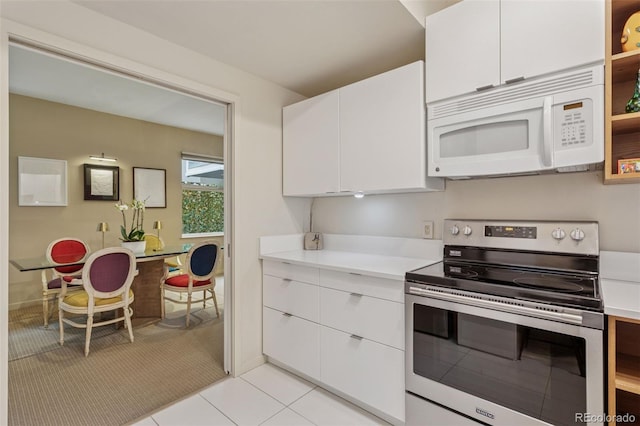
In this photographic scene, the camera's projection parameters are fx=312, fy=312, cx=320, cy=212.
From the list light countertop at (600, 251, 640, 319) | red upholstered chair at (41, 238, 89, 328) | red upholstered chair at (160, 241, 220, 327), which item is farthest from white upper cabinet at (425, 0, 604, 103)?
red upholstered chair at (41, 238, 89, 328)

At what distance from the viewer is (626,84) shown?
149 centimetres

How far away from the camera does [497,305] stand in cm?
133

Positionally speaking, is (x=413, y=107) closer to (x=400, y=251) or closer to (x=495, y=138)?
(x=495, y=138)

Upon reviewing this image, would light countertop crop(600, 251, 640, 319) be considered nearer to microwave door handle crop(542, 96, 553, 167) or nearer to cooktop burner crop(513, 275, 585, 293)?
cooktop burner crop(513, 275, 585, 293)

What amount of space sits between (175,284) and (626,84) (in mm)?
3819

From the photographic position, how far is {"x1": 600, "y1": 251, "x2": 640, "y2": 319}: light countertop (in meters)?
1.24

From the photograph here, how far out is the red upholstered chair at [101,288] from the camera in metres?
2.66

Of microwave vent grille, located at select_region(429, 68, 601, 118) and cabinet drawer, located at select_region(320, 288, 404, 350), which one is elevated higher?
microwave vent grille, located at select_region(429, 68, 601, 118)

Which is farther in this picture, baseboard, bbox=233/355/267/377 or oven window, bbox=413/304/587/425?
baseboard, bbox=233/355/267/377

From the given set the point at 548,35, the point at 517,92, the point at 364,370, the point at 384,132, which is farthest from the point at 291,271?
the point at 548,35

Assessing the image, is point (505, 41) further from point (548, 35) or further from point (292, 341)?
point (292, 341)

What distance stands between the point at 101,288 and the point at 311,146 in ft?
7.28

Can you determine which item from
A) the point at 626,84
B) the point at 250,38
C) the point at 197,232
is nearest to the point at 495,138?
the point at 626,84

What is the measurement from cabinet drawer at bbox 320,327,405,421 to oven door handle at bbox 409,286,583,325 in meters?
0.39
